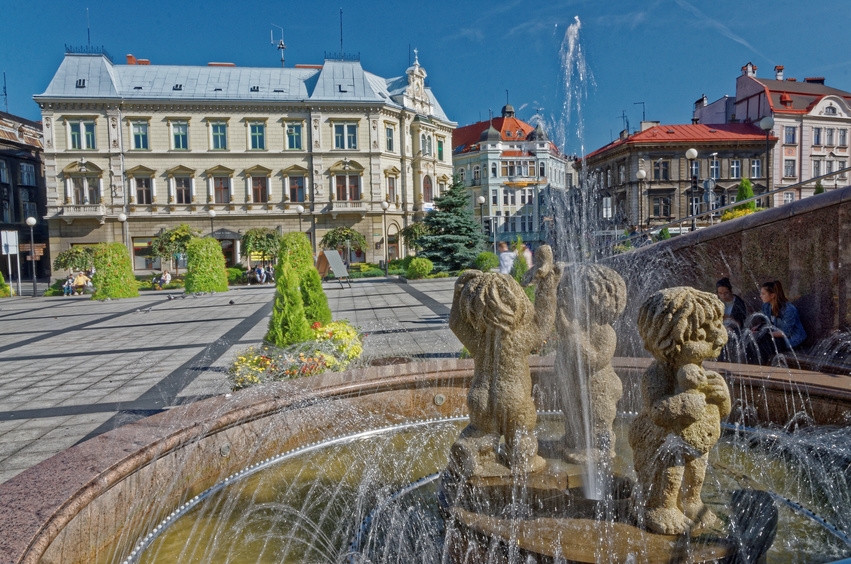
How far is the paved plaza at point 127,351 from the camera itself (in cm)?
658

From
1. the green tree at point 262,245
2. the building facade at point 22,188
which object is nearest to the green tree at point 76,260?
the green tree at point 262,245

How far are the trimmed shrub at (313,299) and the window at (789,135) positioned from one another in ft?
181

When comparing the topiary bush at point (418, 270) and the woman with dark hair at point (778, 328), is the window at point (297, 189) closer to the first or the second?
the topiary bush at point (418, 270)

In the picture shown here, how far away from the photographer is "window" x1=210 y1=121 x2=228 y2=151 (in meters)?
43.8

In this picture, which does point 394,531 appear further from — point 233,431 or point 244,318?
point 244,318

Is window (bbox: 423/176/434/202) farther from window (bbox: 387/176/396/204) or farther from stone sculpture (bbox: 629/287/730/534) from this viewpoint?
stone sculpture (bbox: 629/287/730/534)

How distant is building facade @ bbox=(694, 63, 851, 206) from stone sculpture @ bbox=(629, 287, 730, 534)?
55.0 metres

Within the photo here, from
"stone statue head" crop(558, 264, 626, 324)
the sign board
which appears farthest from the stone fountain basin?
the sign board

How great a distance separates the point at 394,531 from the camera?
12.6 ft

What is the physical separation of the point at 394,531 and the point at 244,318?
44.8 feet

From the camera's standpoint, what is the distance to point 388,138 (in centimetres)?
4694

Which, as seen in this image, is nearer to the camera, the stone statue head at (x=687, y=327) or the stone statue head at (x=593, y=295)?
the stone statue head at (x=687, y=327)

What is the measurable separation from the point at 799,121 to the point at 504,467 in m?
59.1

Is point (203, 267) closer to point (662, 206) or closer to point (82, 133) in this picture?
point (82, 133)
